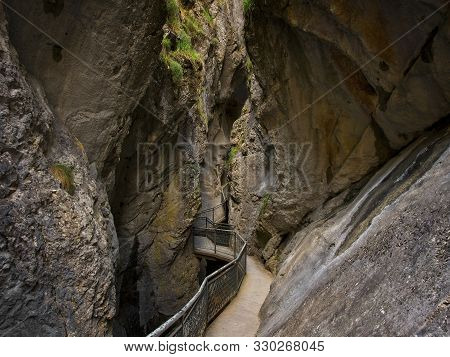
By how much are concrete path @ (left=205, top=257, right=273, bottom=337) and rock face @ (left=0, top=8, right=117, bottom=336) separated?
207 centimetres

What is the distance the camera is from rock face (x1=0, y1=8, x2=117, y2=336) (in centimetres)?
486

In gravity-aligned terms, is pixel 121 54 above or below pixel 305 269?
above

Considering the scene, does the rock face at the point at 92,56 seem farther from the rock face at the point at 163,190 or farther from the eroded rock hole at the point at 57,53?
the rock face at the point at 163,190

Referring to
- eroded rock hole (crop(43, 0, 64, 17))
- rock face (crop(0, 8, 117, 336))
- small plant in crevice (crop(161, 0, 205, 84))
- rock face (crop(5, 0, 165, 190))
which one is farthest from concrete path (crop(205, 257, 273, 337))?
small plant in crevice (crop(161, 0, 205, 84))

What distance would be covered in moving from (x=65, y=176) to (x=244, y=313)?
180 inches

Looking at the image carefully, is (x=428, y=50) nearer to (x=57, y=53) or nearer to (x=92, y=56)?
(x=92, y=56)

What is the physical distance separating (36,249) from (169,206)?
26.9 ft

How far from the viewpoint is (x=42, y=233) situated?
208 inches

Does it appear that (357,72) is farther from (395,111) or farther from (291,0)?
(291,0)

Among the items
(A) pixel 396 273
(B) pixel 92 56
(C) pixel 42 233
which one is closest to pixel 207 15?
(B) pixel 92 56

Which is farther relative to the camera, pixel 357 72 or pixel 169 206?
pixel 169 206

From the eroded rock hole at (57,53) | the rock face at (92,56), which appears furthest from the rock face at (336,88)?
the eroded rock hole at (57,53)

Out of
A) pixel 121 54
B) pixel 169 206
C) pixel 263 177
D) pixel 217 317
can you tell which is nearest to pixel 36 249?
pixel 217 317

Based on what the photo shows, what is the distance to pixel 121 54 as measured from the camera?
25.2ft
